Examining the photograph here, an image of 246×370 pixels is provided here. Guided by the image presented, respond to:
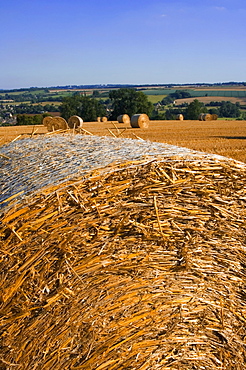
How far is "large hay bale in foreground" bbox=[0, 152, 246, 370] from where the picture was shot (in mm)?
2723

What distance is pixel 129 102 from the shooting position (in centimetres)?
4412

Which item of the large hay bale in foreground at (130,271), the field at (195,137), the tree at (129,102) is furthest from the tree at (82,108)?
the large hay bale in foreground at (130,271)

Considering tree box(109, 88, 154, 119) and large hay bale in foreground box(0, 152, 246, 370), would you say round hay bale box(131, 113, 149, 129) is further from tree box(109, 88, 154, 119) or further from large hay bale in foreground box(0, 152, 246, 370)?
large hay bale in foreground box(0, 152, 246, 370)

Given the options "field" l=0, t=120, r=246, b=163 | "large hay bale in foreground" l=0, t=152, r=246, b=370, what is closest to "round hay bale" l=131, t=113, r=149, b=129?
"field" l=0, t=120, r=246, b=163

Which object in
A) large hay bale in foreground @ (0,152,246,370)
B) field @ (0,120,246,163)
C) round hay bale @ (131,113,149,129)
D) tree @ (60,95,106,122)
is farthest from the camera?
tree @ (60,95,106,122)

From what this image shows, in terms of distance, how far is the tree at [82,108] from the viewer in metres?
44.7

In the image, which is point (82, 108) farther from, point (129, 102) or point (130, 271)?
point (130, 271)

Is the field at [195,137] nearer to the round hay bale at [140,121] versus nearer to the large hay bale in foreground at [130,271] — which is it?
the round hay bale at [140,121]

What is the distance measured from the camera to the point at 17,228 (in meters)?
2.70

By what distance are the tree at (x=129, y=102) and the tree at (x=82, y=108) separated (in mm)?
2052

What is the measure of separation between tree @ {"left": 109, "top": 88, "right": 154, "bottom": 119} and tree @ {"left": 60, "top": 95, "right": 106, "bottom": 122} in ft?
6.73

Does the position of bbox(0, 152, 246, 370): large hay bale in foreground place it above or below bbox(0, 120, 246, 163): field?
above

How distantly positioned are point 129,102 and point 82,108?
5463 millimetres

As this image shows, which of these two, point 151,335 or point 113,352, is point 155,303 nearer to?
point 151,335
